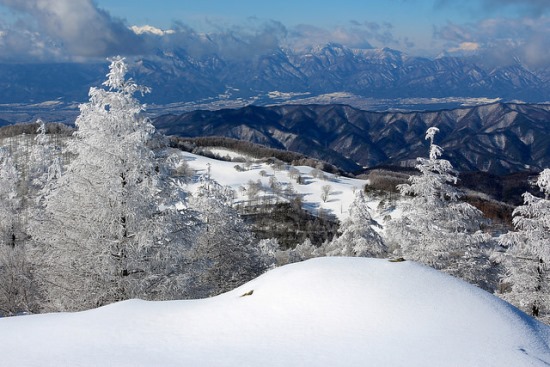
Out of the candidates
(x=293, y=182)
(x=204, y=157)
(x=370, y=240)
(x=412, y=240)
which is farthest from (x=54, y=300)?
(x=204, y=157)

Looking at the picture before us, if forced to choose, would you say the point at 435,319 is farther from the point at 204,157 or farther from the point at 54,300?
the point at 204,157

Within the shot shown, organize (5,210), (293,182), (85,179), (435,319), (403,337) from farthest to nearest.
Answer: (293,182)
(5,210)
(85,179)
(435,319)
(403,337)

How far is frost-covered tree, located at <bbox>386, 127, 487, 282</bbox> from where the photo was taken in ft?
73.8

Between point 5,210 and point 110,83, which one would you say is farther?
point 5,210

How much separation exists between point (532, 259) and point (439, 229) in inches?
166

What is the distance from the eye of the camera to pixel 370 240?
3133 centimetres

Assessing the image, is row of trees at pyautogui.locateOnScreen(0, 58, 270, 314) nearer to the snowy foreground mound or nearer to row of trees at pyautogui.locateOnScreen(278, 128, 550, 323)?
the snowy foreground mound

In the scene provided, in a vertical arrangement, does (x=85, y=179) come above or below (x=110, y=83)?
below

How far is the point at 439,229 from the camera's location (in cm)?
2269

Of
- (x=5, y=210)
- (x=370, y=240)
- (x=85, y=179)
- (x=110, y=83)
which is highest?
(x=110, y=83)

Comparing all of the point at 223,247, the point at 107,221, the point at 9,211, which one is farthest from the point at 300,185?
the point at 107,221

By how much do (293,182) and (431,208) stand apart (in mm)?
142170

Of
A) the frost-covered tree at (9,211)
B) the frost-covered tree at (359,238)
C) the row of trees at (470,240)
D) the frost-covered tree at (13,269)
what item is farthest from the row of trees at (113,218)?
the frost-covered tree at (9,211)

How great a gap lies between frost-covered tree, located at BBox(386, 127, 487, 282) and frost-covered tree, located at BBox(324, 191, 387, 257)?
7.20 m
